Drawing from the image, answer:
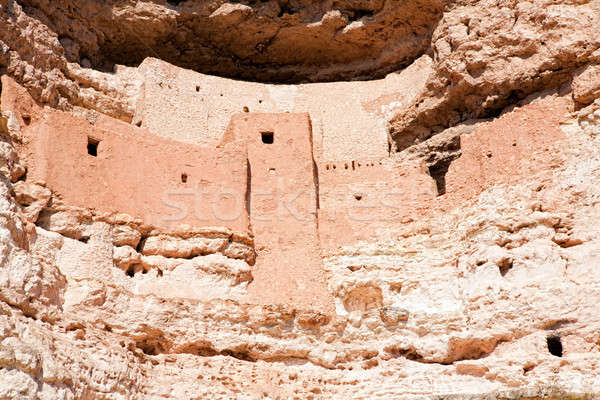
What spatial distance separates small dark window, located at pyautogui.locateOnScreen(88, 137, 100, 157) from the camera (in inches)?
612

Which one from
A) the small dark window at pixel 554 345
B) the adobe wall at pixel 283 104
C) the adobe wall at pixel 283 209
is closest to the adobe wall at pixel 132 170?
the adobe wall at pixel 283 209

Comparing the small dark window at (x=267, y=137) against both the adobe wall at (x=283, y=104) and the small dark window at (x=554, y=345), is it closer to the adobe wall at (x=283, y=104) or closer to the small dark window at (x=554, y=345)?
the adobe wall at (x=283, y=104)

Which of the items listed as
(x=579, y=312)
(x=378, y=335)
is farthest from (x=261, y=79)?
(x=579, y=312)

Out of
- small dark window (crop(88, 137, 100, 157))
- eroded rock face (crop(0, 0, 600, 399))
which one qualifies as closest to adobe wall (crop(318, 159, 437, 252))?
eroded rock face (crop(0, 0, 600, 399))

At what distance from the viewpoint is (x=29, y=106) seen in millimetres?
15523

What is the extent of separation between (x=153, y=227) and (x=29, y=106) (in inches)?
110

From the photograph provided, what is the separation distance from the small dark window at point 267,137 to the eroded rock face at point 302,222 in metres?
0.08

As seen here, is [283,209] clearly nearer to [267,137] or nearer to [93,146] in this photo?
[267,137]

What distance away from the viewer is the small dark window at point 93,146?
1555 centimetres

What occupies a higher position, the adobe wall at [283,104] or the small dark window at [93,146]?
the adobe wall at [283,104]

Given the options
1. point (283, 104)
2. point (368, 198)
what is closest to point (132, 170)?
point (368, 198)

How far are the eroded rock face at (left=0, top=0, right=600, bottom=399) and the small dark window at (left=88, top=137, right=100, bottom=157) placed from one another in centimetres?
4

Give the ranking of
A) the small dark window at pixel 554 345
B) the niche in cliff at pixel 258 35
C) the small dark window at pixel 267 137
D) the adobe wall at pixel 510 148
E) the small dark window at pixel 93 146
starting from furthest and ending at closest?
the niche in cliff at pixel 258 35 < the small dark window at pixel 267 137 < the small dark window at pixel 93 146 < the adobe wall at pixel 510 148 < the small dark window at pixel 554 345

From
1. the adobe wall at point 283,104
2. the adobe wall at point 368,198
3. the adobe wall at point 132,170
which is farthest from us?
the adobe wall at point 283,104
